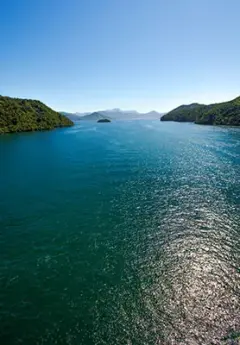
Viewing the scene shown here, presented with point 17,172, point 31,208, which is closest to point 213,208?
point 31,208

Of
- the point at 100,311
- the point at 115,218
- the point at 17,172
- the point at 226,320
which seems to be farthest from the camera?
the point at 17,172

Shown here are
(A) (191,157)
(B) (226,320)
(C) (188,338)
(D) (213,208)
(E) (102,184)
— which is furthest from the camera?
(A) (191,157)

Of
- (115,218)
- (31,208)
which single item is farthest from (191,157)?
(31,208)

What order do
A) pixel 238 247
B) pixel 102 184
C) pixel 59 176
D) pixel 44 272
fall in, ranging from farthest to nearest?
1. pixel 59 176
2. pixel 102 184
3. pixel 238 247
4. pixel 44 272

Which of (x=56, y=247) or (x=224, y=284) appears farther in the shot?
(x=56, y=247)

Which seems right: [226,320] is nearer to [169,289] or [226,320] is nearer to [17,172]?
[169,289]

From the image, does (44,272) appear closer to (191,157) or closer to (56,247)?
(56,247)
